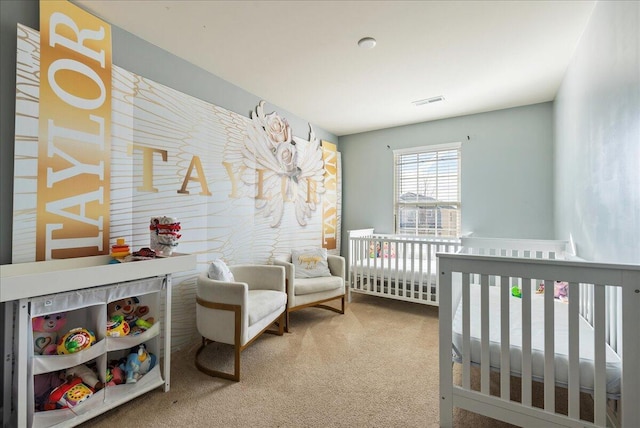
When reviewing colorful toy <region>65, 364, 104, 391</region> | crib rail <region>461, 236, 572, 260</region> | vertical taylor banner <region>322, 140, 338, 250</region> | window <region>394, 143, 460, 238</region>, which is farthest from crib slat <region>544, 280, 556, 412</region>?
vertical taylor banner <region>322, 140, 338, 250</region>

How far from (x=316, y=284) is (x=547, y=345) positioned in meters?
2.02

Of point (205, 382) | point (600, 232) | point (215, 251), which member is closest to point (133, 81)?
point (215, 251)

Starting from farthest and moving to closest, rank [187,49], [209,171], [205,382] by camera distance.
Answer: [209,171]
[187,49]
[205,382]

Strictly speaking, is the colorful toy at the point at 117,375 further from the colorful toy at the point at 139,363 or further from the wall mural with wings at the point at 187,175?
the wall mural with wings at the point at 187,175

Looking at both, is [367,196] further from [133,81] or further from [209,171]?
[133,81]

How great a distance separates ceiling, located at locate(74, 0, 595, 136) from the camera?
6.06ft

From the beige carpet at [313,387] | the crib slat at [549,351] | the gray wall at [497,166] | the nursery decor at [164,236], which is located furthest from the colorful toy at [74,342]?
the gray wall at [497,166]

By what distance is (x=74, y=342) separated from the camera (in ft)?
4.86

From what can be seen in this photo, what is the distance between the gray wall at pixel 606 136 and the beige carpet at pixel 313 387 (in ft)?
4.08

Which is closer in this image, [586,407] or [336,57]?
[586,407]

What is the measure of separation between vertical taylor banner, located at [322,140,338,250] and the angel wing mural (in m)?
0.13

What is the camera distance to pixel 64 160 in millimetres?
1742

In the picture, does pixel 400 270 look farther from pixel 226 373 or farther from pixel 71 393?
pixel 71 393

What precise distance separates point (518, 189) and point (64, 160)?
428 cm
